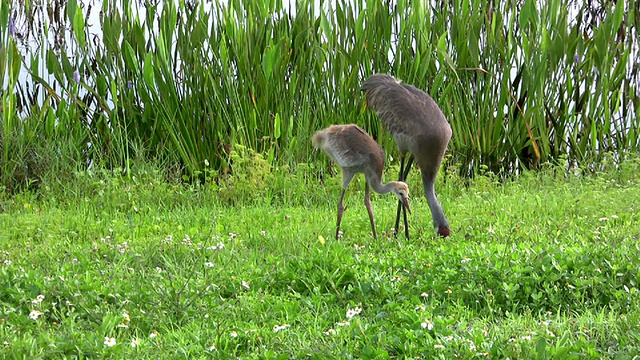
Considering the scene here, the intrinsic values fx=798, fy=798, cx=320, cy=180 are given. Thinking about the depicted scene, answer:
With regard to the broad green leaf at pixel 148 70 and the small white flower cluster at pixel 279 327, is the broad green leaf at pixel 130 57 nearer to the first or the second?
the broad green leaf at pixel 148 70

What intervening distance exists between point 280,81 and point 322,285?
4.48 m

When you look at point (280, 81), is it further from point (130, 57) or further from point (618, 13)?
point (618, 13)

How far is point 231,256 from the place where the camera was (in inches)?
201

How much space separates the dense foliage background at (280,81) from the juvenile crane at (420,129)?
224 cm

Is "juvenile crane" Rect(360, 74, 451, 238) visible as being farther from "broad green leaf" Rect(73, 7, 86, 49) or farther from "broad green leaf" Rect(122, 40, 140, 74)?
"broad green leaf" Rect(73, 7, 86, 49)

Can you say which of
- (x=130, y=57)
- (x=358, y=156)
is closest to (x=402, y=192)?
(x=358, y=156)

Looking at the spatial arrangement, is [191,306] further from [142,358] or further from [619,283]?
[619,283]

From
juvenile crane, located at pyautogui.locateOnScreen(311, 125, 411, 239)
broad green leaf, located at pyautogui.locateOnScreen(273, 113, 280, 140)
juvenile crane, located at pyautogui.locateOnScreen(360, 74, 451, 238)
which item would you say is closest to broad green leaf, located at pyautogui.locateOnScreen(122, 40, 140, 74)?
broad green leaf, located at pyautogui.locateOnScreen(273, 113, 280, 140)

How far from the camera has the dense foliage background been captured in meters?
8.36

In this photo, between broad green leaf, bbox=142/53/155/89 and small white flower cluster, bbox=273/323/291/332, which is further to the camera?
broad green leaf, bbox=142/53/155/89

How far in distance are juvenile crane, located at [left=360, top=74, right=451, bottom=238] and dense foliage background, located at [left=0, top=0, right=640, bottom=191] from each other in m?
2.24

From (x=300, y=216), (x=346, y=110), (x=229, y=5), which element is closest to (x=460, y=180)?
(x=346, y=110)

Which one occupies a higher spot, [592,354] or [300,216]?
[592,354]

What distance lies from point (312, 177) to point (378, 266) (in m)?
3.70
